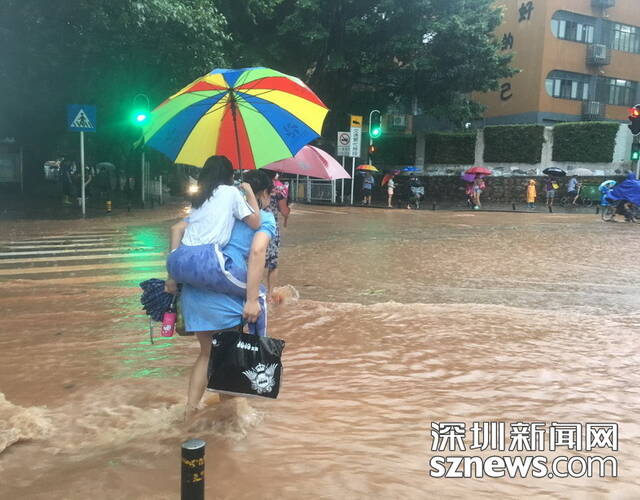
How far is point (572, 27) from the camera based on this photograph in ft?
117

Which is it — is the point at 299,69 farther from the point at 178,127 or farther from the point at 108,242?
the point at 178,127

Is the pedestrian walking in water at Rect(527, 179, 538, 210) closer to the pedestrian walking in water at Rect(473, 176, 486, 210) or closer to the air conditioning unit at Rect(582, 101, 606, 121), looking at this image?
the pedestrian walking in water at Rect(473, 176, 486, 210)

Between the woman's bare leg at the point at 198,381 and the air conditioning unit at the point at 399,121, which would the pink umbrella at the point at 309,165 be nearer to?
the woman's bare leg at the point at 198,381

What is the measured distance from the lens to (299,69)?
1156 inches

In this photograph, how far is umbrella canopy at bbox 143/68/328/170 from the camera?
3990 mm

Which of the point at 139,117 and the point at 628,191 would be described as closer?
the point at 139,117

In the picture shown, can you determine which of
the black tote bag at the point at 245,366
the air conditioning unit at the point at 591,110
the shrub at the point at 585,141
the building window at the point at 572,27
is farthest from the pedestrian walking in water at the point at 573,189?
the black tote bag at the point at 245,366

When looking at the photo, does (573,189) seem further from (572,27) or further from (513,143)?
(572,27)

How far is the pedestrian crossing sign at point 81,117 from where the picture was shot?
15086 mm

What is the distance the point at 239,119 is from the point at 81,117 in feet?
41.2

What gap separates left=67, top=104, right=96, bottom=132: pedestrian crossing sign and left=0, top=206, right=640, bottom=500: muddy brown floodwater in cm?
660

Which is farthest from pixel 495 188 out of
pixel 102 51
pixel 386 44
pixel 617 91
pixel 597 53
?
pixel 102 51

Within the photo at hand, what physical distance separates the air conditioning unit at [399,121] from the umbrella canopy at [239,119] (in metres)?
43.3

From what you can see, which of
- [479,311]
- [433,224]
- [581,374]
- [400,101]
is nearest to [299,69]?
[400,101]
